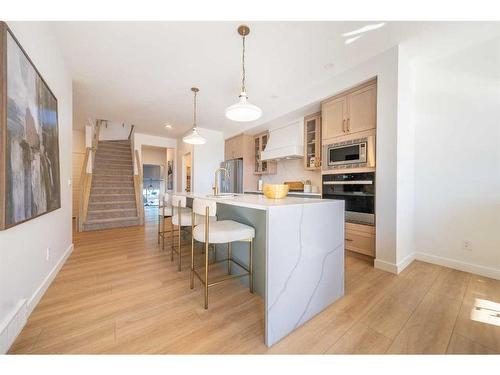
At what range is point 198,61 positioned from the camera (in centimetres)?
245

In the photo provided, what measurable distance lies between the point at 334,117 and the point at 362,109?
0.39 meters

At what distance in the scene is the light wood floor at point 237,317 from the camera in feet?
3.83

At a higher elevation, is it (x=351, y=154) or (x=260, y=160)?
(x=260, y=160)

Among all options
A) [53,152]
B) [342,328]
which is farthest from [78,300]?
[342,328]

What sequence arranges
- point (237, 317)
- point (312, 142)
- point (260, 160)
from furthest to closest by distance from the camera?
1. point (260, 160)
2. point (312, 142)
3. point (237, 317)

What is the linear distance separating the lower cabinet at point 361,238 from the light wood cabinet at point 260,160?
237cm

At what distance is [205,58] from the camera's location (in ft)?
7.82

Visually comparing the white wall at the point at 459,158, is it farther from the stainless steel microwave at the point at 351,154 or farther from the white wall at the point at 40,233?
the white wall at the point at 40,233

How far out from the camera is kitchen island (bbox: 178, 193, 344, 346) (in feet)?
3.94

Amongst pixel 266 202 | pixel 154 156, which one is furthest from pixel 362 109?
pixel 154 156

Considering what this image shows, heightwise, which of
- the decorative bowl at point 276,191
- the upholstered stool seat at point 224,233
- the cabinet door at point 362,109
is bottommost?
the upholstered stool seat at point 224,233

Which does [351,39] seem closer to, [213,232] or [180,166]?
[213,232]

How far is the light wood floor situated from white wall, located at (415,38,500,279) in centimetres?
32

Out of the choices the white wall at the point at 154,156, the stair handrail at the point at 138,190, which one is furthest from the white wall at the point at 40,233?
the white wall at the point at 154,156
